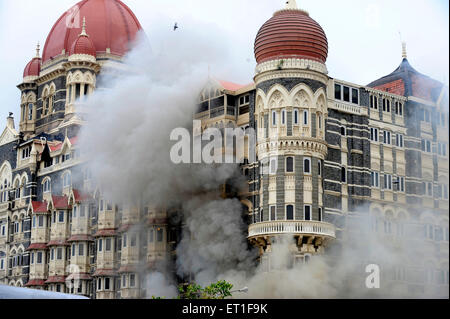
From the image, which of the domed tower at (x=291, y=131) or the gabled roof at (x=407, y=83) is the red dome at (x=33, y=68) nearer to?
the domed tower at (x=291, y=131)

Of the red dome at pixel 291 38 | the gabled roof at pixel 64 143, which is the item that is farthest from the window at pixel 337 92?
the gabled roof at pixel 64 143

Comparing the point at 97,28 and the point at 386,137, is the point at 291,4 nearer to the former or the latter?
the point at 386,137

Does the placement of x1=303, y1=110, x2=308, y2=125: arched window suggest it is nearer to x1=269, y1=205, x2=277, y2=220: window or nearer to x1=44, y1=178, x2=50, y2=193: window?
x1=269, y1=205, x2=277, y2=220: window

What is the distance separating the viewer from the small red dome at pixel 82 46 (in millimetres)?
99000

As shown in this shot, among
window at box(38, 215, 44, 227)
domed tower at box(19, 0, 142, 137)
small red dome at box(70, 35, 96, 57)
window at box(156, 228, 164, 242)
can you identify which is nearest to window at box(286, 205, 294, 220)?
window at box(156, 228, 164, 242)

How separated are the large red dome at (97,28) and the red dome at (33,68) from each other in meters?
1.67

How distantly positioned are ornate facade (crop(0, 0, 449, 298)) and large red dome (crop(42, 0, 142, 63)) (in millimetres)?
1837

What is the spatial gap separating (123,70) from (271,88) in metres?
34.6

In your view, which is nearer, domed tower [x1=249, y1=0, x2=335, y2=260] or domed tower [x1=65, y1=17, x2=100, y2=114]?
domed tower [x1=249, y1=0, x2=335, y2=260]

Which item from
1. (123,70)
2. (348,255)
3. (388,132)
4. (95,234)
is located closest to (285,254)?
(348,255)

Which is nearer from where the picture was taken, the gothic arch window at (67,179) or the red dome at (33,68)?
the gothic arch window at (67,179)

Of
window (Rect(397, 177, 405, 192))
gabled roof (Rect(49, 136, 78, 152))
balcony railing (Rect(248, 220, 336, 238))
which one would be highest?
gabled roof (Rect(49, 136, 78, 152))

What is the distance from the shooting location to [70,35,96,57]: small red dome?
9900 centimetres

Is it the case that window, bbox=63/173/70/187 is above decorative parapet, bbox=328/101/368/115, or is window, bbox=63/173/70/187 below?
below
